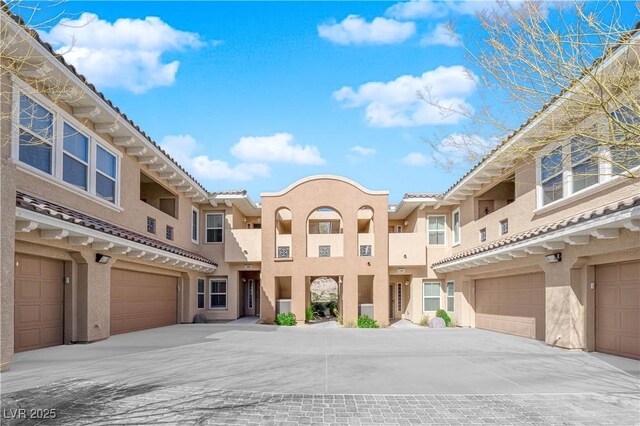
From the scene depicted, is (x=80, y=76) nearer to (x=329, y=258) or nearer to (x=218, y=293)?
(x=329, y=258)

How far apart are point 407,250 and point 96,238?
14.8 m

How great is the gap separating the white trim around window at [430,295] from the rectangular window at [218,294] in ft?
34.7

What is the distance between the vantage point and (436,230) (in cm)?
2309

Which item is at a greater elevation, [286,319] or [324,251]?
[324,251]

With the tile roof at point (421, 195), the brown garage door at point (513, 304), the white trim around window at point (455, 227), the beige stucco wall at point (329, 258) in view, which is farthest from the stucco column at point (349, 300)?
the white trim around window at point (455, 227)

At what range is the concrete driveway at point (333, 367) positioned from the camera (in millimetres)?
7379

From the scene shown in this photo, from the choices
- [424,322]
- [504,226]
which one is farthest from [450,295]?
[504,226]

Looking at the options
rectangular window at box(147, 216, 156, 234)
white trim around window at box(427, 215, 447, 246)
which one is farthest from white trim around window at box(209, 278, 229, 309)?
white trim around window at box(427, 215, 447, 246)

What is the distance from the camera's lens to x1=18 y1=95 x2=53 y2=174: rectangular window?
977 centimetres

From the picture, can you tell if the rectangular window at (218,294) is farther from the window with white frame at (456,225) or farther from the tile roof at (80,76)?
the window with white frame at (456,225)

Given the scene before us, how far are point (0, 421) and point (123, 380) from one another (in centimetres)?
227

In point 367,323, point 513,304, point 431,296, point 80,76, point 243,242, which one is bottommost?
point 367,323

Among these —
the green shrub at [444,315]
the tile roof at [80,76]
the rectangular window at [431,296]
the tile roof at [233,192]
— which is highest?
the tile roof at [80,76]

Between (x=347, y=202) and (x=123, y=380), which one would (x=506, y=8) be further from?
(x=347, y=202)
